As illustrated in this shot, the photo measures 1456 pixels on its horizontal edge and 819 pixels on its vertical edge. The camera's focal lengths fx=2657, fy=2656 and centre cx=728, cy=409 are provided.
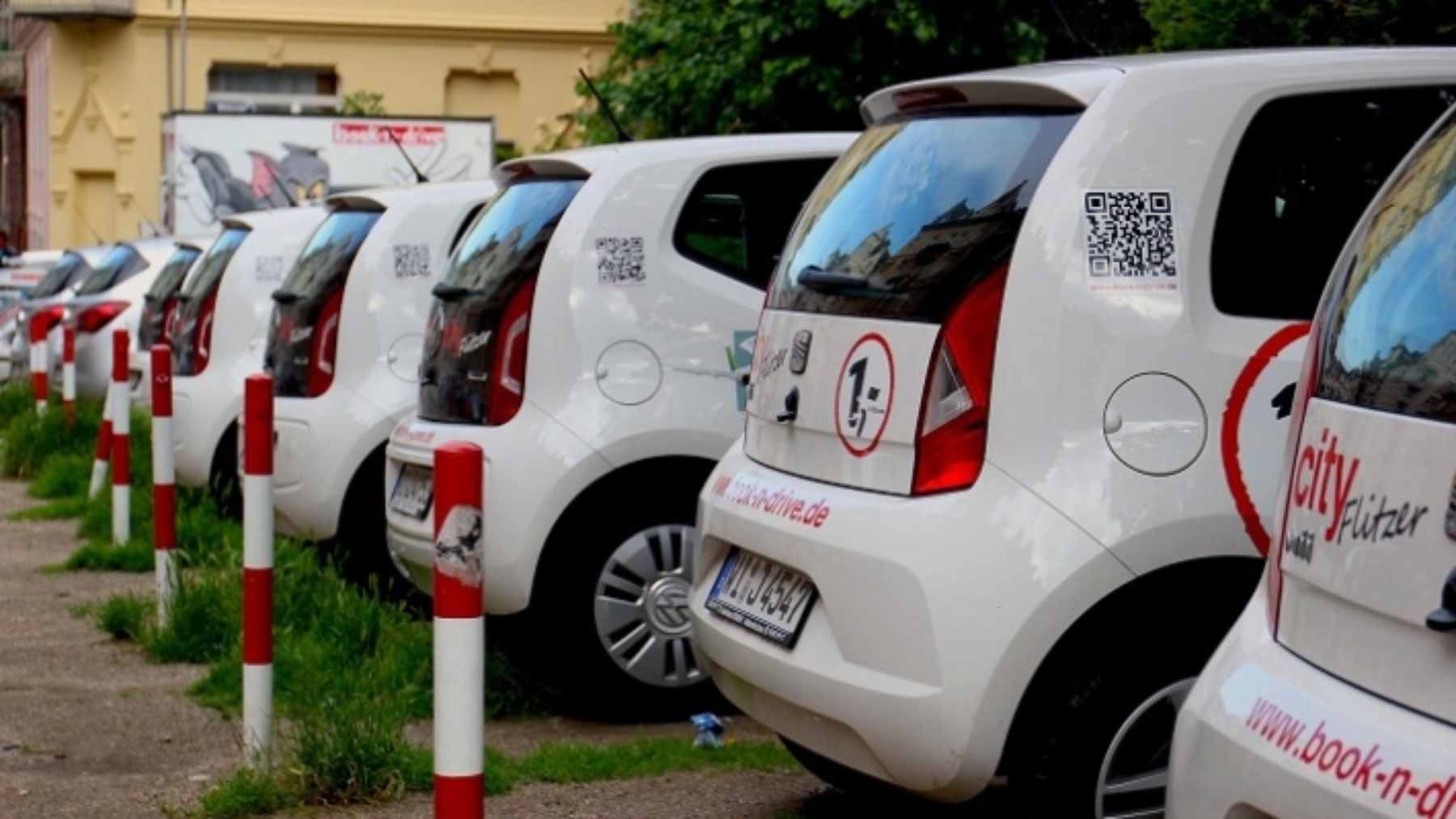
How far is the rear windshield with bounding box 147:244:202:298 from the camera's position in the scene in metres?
14.1

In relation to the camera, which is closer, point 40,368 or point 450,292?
point 450,292

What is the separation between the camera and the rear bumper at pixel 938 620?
4.87 metres

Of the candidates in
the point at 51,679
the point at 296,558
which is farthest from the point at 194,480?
the point at 51,679

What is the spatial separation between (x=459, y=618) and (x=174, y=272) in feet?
34.1

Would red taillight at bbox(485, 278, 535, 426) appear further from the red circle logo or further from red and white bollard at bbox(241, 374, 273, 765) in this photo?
the red circle logo

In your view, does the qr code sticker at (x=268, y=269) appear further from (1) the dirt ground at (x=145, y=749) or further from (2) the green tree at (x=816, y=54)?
(2) the green tree at (x=816, y=54)

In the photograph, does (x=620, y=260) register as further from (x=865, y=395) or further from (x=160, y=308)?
(x=160, y=308)

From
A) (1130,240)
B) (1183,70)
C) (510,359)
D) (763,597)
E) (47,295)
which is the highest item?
(1183,70)

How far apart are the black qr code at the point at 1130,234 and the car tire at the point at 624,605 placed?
8.73 feet

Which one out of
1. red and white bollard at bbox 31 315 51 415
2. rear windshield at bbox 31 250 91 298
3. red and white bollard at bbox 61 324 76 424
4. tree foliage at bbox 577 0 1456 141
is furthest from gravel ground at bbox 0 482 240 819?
rear windshield at bbox 31 250 91 298

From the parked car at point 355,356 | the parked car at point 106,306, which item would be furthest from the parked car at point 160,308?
the parked car at point 355,356

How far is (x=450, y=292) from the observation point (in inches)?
314

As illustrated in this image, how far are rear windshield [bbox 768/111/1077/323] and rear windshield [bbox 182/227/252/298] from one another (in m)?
7.04

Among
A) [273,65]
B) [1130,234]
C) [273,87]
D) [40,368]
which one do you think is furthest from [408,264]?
[273,87]
